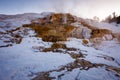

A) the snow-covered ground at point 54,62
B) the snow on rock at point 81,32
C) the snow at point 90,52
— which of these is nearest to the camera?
the snow-covered ground at point 54,62

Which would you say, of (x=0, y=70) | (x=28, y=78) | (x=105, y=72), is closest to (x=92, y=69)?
(x=105, y=72)

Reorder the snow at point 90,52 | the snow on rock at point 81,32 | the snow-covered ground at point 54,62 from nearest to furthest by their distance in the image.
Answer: the snow-covered ground at point 54,62, the snow at point 90,52, the snow on rock at point 81,32

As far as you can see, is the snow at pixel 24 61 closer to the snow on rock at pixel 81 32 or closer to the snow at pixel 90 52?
the snow at pixel 90 52

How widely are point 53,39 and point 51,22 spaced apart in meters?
6.74

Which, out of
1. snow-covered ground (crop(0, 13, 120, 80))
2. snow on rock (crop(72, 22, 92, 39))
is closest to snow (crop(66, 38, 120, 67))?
snow-covered ground (crop(0, 13, 120, 80))

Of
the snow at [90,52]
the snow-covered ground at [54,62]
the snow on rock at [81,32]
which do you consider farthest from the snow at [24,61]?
the snow on rock at [81,32]

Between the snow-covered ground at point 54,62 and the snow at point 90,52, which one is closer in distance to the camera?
the snow-covered ground at point 54,62

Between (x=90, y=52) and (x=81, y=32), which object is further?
(x=81, y=32)

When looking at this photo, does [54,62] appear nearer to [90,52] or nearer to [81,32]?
[90,52]

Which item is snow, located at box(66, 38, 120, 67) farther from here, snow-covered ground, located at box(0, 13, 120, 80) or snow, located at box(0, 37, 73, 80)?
snow, located at box(0, 37, 73, 80)

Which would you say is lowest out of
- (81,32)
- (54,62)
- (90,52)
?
(54,62)

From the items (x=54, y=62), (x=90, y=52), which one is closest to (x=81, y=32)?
(x=90, y=52)

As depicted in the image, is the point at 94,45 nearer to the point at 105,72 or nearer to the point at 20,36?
the point at 105,72

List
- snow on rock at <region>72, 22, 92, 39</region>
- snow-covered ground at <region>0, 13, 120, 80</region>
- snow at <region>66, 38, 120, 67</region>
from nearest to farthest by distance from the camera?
1. snow-covered ground at <region>0, 13, 120, 80</region>
2. snow at <region>66, 38, 120, 67</region>
3. snow on rock at <region>72, 22, 92, 39</region>
